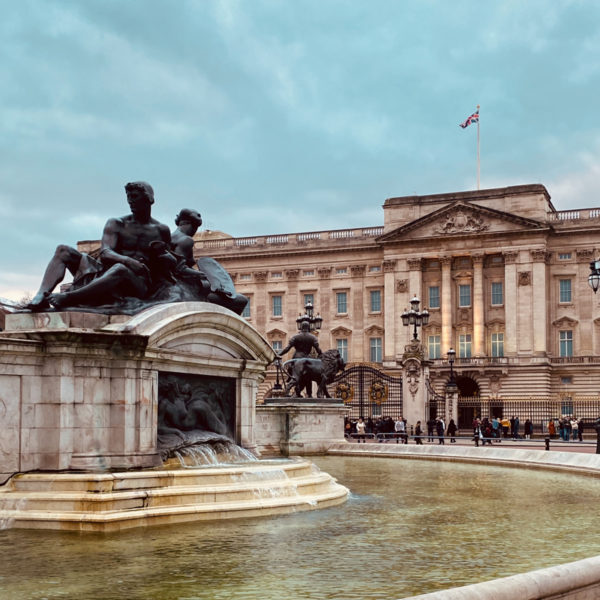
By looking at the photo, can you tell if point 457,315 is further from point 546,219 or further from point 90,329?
point 90,329

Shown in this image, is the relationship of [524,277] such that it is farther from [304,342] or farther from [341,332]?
[304,342]

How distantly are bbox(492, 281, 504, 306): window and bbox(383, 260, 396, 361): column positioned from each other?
315 inches

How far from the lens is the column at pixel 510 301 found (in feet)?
229

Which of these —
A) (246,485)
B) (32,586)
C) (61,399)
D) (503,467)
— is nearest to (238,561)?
(32,586)

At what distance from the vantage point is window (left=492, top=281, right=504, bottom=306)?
237 feet

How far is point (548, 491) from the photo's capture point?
46.2ft

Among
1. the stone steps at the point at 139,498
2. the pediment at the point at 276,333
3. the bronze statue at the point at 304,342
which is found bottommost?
the stone steps at the point at 139,498

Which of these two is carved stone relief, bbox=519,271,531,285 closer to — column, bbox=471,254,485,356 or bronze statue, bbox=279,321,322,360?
column, bbox=471,254,485,356

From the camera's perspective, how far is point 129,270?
11.3 meters

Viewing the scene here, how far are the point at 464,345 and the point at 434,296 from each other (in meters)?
4.90

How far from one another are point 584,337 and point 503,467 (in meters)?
52.8

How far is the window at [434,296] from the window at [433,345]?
2653 millimetres

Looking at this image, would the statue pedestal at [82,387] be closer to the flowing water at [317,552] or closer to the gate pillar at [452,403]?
the flowing water at [317,552]

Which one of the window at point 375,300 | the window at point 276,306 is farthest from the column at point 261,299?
the window at point 375,300
